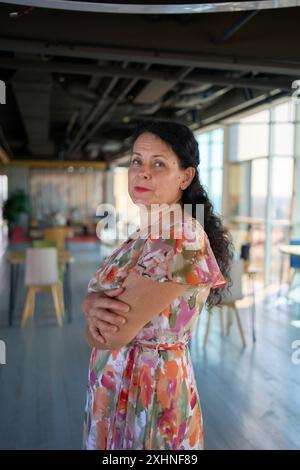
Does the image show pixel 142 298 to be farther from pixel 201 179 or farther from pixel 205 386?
Result: pixel 205 386

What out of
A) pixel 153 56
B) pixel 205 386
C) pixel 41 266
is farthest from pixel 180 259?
pixel 41 266

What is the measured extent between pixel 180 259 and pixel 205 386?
288cm

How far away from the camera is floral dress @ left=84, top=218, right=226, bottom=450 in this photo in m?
1.24

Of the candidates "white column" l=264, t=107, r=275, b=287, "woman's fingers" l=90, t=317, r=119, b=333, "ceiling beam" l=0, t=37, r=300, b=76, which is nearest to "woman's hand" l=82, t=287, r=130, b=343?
"woman's fingers" l=90, t=317, r=119, b=333

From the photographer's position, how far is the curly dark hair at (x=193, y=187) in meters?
1.35

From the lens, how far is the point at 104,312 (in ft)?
Result: 4.04

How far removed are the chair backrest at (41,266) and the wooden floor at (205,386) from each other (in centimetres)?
57

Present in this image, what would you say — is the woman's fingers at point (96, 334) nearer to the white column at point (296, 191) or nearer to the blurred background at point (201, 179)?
the blurred background at point (201, 179)

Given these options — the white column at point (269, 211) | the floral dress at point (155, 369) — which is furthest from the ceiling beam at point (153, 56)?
the white column at point (269, 211)

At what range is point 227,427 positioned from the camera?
3094mm

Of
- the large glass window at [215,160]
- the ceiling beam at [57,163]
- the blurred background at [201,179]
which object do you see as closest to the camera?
the blurred background at [201,179]

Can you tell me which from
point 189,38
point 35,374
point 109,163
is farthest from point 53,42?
point 109,163

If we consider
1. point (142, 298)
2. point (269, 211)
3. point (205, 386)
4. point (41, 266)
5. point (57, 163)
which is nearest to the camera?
point (142, 298)

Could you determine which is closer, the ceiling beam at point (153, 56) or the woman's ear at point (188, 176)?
the woman's ear at point (188, 176)
